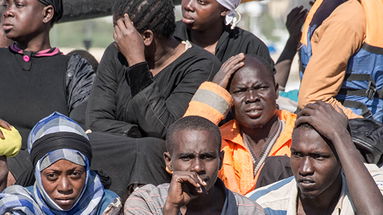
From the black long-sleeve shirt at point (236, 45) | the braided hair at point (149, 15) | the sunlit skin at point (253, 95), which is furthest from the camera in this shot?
the black long-sleeve shirt at point (236, 45)

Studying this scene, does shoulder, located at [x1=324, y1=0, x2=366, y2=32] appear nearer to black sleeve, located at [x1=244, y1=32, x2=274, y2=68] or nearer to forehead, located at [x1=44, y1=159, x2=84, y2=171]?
black sleeve, located at [x1=244, y1=32, x2=274, y2=68]

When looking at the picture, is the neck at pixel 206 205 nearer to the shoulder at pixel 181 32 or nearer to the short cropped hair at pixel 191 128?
the short cropped hair at pixel 191 128

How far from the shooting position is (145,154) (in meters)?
6.26

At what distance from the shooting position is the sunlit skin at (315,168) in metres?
5.44

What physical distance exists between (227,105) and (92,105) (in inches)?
35.1

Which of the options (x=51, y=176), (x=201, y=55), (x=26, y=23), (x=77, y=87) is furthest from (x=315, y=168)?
(x=26, y=23)

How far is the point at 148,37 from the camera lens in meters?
6.80

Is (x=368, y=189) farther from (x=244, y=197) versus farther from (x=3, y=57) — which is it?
(x=3, y=57)

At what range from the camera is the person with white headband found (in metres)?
7.45

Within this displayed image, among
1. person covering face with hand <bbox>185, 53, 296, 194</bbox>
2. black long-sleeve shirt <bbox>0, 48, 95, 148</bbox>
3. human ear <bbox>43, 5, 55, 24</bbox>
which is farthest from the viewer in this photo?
human ear <bbox>43, 5, 55, 24</bbox>

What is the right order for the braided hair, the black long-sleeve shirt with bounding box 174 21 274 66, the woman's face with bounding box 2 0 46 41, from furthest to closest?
1. the black long-sleeve shirt with bounding box 174 21 274 66
2. the woman's face with bounding box 2 0 46 41
3. the braided hair

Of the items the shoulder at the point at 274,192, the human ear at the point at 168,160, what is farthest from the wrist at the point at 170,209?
the shoulder at the point at 274,192

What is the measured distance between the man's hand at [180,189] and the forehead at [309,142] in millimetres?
528

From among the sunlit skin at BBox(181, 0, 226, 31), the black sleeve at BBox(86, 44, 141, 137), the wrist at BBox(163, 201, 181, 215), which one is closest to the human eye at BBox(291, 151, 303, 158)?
the wrist at BBox(163, 201, 181, 215)
